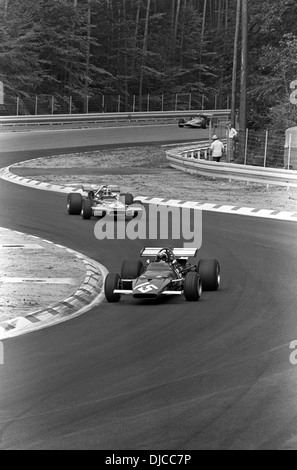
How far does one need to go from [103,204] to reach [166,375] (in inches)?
632

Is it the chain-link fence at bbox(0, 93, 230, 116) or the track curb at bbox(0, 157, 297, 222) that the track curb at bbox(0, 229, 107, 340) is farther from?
the chain-link fence at bbox(0, 93, 230, 116)

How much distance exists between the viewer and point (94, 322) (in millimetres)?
14508

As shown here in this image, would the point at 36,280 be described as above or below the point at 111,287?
below

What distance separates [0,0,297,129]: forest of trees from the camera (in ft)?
162

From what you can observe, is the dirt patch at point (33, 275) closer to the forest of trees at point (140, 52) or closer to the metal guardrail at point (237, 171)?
the metal guardrail at point (237, 171)

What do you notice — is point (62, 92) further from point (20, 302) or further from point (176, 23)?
point (20, 302)

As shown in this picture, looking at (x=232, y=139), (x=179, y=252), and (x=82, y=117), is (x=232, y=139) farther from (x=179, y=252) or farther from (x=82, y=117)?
(x=82, y=117)

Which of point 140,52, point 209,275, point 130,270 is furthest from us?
point 140,52

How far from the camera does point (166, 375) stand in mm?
11266

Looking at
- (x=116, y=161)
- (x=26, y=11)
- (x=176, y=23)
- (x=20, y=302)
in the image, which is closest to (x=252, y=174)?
(x=116, y=161)

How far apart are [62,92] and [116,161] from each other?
28860 millimetres

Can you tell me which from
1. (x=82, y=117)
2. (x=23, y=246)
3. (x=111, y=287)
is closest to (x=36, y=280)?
(x=111, y=287)

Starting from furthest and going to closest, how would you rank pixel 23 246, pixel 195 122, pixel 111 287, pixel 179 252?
pixel 195 122 → pixel 23 246 → pixel 179 252 → pixel 111 287

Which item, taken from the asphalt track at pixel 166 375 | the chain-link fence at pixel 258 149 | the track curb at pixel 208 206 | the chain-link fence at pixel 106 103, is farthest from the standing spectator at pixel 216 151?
the chain-link fence at pixel 106 103
